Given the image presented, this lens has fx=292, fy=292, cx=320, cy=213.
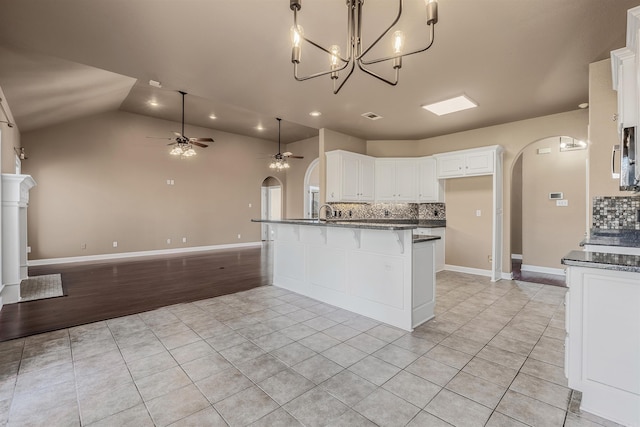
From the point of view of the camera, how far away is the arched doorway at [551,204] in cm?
532

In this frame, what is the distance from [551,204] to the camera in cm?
560

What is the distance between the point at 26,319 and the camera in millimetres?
3275

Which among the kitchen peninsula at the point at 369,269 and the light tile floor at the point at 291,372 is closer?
the light tile floor at the point at 291,372

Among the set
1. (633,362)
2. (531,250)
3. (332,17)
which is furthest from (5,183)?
(531,250)

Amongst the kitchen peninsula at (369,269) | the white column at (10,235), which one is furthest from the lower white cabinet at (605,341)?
the white column at (10,235)

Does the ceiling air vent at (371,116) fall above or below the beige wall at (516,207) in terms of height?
above

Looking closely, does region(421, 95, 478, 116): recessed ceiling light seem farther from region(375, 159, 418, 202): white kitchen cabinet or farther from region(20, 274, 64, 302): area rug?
region(20, 274, 64, 302): area rug

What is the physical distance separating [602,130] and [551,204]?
3017 millimetres

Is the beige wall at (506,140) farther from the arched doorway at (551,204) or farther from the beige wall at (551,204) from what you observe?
the beige wall at (551,204)

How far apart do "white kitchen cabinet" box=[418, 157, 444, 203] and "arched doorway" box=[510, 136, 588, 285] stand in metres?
1.34

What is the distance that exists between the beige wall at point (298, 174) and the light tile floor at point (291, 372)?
6.57 m

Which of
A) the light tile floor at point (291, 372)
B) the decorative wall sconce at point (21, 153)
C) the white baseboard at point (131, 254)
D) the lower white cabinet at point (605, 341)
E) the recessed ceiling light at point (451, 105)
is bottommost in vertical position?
the light tile floor at point (291, 372)

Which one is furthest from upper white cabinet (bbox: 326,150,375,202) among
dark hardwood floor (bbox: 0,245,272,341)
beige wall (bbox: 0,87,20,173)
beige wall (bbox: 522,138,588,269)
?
beige wall (bbox: 0,87,20,173)

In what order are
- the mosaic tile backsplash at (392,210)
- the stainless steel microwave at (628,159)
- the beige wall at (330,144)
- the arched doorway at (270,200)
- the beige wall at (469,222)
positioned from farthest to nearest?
the arched doorway at (270,200) → the mosaic tile backsplash at (392,210) → the beige wall at (330,144) → the beige wall at (469,222) → the stainless steel microwave at (628,159)
